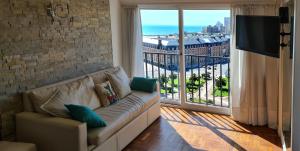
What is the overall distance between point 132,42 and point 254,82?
7.32 ft

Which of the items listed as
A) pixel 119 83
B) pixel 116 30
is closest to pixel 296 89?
pixel 119 83

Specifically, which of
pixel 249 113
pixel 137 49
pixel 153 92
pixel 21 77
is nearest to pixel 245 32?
pixel 249 113

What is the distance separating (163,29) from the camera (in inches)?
229

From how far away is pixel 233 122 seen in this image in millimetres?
5125

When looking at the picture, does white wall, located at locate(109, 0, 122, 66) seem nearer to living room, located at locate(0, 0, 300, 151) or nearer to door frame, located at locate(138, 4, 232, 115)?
living room, located at locate(0, 0, 300, 151)

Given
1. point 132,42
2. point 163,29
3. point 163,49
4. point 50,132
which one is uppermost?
point 163,29

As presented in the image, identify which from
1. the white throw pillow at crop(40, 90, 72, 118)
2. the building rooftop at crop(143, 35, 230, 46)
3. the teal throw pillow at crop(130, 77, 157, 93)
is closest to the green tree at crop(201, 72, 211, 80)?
the building rooftop at crop(143, 35, 230, 46)

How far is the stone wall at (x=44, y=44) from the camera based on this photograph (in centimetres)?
372

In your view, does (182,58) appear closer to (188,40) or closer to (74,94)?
(188,40)

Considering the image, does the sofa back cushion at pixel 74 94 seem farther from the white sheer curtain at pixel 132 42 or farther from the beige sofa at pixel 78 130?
the white sheer curtain at pixel 132 42

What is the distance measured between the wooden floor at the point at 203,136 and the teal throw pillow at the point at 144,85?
53 centimetres

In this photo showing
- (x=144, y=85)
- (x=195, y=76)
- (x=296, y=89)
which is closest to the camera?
(x=296, y=89)

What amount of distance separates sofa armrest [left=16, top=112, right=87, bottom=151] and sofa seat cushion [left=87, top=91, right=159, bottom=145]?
0.20 m

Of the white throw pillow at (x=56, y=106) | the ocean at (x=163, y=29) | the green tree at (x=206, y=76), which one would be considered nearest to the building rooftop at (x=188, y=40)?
the ocean at (x=163, y=29)
